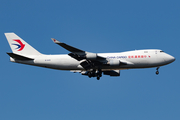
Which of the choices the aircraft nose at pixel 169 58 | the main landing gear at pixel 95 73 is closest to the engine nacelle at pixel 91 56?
the main landing gear at pixel 95 73

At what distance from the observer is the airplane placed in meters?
42.1

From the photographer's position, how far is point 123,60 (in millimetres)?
43125

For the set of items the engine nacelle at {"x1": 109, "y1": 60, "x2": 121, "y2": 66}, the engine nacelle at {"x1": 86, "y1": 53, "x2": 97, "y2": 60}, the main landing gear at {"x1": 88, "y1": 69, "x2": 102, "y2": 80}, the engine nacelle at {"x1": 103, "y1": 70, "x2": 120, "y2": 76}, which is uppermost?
the engine nacelle at {"x1": 86, "y1": 53, "x2": 97, "y2": 60}

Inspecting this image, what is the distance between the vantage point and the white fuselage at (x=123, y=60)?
43094 millimetres

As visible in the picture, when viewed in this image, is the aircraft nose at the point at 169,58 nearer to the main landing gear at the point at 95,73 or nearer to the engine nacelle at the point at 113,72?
the engine nacelle at the point at 113,72

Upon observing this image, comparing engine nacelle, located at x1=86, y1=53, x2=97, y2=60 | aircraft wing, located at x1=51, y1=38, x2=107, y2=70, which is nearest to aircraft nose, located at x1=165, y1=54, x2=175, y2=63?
aircraft wing, located at x1=51, y1=38, x2=107, y2=70

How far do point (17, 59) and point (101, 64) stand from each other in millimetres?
13963

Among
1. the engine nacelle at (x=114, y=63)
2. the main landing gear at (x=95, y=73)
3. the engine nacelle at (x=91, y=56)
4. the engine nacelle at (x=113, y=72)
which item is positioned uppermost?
the engine nacelle at (x=91, y=56)

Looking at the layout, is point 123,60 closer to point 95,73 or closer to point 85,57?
point 95,73

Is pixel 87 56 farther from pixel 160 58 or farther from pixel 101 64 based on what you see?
pixel 160 58

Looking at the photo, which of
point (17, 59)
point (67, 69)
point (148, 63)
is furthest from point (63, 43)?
point (148, 63)

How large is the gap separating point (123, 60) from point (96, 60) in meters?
4.48

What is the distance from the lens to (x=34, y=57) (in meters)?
45.9

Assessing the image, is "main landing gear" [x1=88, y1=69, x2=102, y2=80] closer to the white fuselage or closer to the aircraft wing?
the white fuselage
